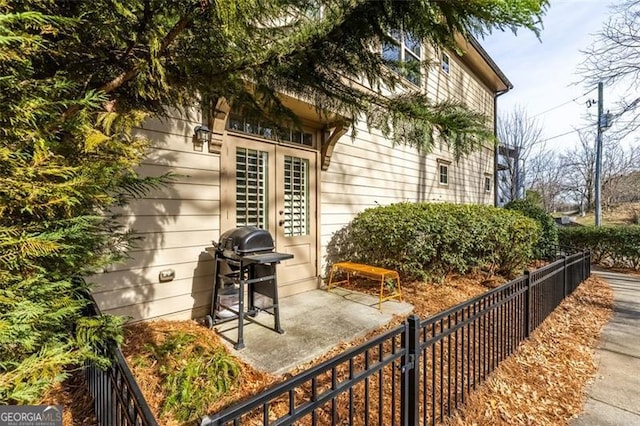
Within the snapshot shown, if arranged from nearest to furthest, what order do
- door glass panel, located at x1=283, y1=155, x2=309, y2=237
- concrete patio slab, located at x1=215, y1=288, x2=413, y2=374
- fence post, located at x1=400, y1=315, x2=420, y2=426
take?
1. fence post, located at x1=400, y1=315, x2=420, y2=426
2. concrete patio slab, located at x1=215, y1=288, x2=413, y2=374
3. door glass panel, located at x1=283, y1=155, x2=309, y2=237

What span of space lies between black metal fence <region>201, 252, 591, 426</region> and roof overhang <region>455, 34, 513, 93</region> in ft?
26.4

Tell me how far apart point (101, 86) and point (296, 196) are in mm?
3551

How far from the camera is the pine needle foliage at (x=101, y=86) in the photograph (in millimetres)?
1241

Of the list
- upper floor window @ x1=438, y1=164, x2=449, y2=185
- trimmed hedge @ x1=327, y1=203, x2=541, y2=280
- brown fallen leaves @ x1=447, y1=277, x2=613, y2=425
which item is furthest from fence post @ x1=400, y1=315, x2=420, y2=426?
upper floor window @ x1=438, y1=164, x2=449, y2=185

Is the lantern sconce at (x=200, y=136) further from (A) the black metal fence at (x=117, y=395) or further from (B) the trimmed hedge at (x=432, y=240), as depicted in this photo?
(B) the trimmed hedge at (x=432, y=240)

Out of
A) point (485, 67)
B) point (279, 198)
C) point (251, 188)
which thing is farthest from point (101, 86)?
point (485, 67)

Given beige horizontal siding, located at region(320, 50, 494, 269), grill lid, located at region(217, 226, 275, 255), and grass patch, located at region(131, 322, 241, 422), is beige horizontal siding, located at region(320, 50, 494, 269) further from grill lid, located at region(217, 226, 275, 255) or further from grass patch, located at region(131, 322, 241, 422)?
grass patch, located at region(131, 322, 241, 422)

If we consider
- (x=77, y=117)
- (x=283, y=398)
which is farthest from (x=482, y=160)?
(x=77, y=117)

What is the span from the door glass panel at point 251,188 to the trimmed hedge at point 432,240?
1728mm

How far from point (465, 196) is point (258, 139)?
8694 millimetres

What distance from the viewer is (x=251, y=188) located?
4387 millimetres

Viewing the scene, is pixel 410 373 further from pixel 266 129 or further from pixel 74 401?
pixel 266 129

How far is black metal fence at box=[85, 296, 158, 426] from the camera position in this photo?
122 centimetres

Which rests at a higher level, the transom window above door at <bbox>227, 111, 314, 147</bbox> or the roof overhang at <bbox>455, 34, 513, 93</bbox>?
the roof overhang at <bbox>455, 34, 513, 93</bbox>
